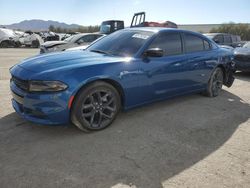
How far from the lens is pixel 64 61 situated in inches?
155

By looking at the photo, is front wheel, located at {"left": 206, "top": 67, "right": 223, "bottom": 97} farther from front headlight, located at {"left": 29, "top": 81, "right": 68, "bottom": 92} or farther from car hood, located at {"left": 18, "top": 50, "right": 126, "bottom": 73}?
front headlight, located at {"left": 29, "top": 81, "right": 68, "bottom": 92}

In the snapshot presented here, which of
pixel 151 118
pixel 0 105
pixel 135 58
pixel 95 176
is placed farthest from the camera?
pixel 0 105

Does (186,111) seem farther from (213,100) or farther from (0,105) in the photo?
(0,105)

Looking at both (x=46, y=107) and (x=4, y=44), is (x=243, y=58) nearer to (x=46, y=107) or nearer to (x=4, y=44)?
(x=46, y=107)

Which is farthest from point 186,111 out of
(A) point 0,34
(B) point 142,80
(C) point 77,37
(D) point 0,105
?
(A) point 0,34

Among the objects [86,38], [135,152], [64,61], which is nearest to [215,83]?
[135,152]

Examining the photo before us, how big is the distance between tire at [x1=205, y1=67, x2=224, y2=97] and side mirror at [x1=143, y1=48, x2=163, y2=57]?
2254 mm

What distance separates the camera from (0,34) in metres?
22.2

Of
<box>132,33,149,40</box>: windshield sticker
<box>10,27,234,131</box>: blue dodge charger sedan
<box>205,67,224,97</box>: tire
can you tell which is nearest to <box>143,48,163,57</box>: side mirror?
<box>10,27,234,131</box>: blue dodge charger sedan

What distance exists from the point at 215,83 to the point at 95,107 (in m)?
3.50

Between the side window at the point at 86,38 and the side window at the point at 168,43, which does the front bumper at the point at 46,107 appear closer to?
the side window at the point at 168,43

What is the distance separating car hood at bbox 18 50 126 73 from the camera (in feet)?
12.3

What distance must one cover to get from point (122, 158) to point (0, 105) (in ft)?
9.77

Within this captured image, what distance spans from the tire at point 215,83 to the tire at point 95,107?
281 centimetres
